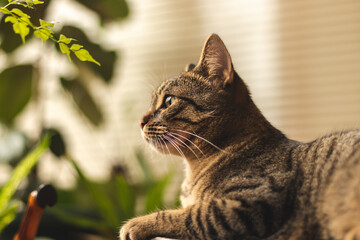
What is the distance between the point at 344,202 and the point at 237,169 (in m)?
0.23

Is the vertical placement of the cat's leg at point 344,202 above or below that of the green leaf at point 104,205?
above

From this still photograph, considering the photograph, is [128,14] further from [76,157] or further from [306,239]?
[306,239]

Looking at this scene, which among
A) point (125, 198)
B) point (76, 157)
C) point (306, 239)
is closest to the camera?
point (306, 239)

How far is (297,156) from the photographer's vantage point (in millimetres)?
821

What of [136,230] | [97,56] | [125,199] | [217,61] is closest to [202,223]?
[136,230]

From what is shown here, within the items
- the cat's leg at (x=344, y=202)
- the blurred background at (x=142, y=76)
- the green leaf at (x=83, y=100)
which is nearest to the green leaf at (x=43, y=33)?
the cat's leg at (x=344, y=202)

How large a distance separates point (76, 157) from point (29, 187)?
101cm

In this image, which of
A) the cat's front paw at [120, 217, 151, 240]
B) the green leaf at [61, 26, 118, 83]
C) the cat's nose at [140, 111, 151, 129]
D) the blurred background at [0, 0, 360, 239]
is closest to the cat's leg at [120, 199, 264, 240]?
the cat's front paw at [120, 217, 151, 240]

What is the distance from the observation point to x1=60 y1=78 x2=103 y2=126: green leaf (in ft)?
6.45

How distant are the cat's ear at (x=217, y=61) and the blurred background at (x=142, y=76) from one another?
2.42ft

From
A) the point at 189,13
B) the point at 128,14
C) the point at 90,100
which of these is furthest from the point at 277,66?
the point at 90,100

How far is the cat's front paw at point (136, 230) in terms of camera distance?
753 millimetres

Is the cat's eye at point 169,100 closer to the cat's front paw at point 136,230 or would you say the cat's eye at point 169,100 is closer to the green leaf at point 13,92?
the cat's front paw at point 136,230

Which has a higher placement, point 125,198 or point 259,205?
point 259,205
